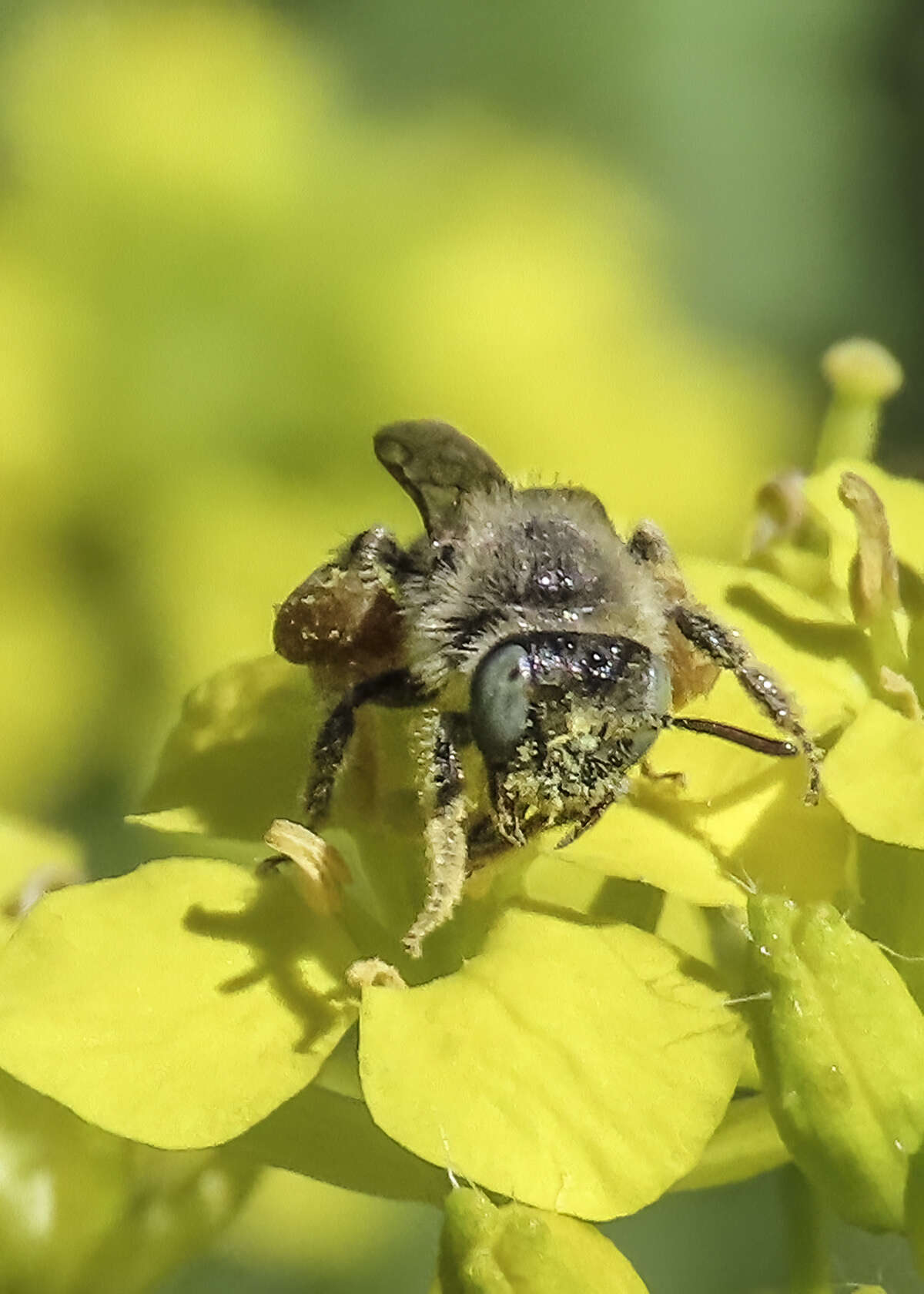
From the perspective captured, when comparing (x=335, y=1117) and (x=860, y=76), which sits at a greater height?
(x=860, y=76)

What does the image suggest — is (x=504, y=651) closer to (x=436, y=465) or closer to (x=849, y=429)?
(x=436, y=465)

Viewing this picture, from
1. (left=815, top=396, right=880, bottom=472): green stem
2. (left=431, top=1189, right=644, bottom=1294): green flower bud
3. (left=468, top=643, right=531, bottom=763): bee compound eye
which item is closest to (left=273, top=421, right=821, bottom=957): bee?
(left=468, top=643, right=531, bottom=763): bee compound eye

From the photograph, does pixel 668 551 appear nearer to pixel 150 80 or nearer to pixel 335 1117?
pixel 335 1117

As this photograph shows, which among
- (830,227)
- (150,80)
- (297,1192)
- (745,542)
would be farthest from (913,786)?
(830,227)

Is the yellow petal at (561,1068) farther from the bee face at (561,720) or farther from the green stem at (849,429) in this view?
the green stem at (849,429)

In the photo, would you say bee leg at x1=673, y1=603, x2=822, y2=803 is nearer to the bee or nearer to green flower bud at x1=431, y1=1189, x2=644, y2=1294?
the bee

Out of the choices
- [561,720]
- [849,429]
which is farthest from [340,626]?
[849,429]

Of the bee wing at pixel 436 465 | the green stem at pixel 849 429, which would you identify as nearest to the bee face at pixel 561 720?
the bee wing at pixel 436 465
